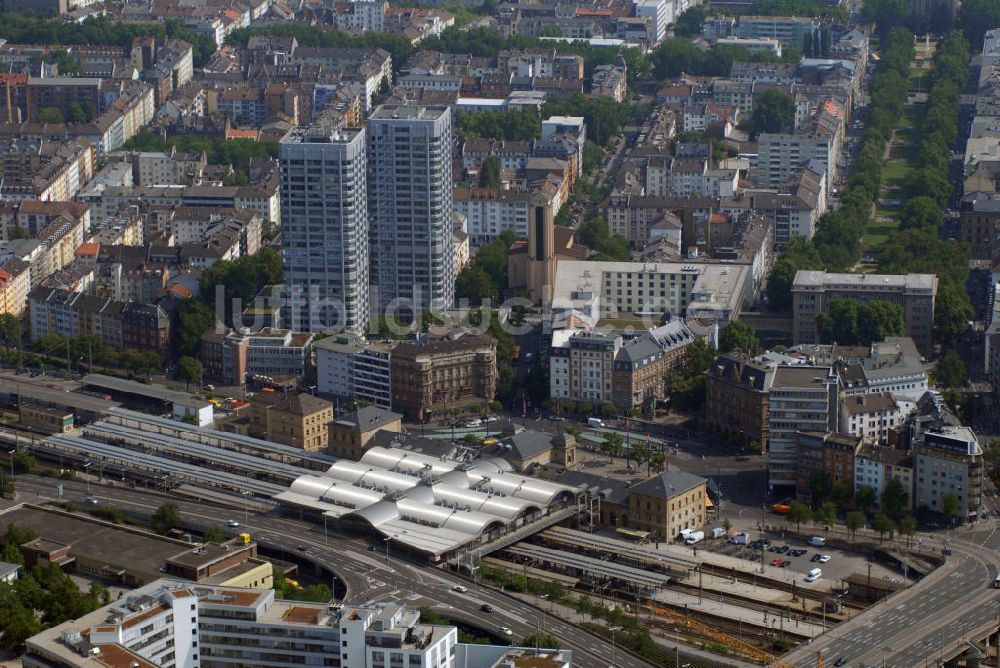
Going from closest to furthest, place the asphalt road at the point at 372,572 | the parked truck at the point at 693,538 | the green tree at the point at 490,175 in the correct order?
the asphalt road at the point at 372,572, the parked truck at the point at 693,538, the green tree at the point at 490,175

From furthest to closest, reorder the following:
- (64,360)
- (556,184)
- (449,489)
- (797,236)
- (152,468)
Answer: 1. (556,184)
2. (797,236)
3. (64,360)
4. (152,468)
5. (449,489)

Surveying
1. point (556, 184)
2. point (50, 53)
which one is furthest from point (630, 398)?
point (50, 53)

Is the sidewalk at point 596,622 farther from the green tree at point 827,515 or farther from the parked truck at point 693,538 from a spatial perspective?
the green tree at point 827,515

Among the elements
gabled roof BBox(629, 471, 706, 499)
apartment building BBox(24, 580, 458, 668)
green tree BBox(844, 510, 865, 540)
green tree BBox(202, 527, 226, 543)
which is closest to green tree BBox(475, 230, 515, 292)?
gabled roof BBox(629, 471, 706, 499)

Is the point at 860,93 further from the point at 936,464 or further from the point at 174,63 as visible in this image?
the point at 936,464

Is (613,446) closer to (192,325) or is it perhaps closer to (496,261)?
(192,325)

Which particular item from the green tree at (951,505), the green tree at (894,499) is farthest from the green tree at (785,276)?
the green tree at (951,505)

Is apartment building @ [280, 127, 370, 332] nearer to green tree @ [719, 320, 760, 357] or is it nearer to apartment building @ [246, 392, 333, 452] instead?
apartment building @ [246, 392, 333, 452]
